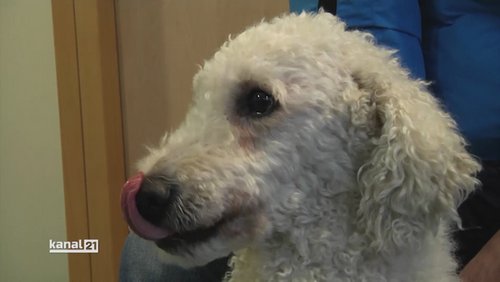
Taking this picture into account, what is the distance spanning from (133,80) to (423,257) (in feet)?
4.01

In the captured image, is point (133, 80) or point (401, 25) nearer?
point (401, 25)

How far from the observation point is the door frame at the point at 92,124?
1877mm

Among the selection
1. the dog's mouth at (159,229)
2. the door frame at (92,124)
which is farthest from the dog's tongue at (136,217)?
the door frame at (92,124)

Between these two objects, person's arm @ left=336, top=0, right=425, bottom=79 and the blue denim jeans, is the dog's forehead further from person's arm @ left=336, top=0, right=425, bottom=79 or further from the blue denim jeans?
the blue denim jeans

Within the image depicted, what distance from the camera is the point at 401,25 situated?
1.05 meters

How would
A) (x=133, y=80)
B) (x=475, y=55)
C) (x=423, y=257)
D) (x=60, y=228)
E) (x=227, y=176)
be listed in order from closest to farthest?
(x=227, y=176)
(x=423, y=257)
(x=475, y=55)
(x=133, y=80)
(x=60, y=228)

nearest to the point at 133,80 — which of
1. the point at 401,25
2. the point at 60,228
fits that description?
the point at 60,228

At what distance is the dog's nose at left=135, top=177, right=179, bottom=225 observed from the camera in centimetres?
73

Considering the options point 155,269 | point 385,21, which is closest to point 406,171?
point 385,21

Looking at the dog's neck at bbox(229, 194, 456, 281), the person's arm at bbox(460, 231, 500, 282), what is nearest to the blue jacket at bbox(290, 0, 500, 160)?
the person's arm at bbox(460, 231, 500, 282)

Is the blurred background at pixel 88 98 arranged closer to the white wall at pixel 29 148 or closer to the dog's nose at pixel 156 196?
the white wall at pixel 29 148

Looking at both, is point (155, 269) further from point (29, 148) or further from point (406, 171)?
point (29, 148)

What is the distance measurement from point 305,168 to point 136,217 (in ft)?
0.65

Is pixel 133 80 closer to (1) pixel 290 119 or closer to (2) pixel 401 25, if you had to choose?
(2) pixel 401 25
